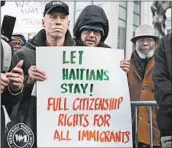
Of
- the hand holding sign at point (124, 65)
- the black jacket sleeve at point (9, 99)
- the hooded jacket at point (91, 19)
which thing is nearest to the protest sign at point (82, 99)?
the hand holding sign at point (124, 65)

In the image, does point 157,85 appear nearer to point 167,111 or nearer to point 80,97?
point 167,111

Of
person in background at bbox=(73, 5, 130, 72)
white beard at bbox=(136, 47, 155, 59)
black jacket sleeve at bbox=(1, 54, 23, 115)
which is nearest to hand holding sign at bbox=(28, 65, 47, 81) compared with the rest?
black jacket sleeve at bbox=(1, 54, 23, 115)

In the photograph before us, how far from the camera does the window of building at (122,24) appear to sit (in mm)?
6917

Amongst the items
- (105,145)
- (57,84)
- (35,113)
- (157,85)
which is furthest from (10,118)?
(157,85)

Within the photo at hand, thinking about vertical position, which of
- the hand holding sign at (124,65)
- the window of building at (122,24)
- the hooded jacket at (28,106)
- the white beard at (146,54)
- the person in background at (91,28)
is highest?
the window of building at (122,24)

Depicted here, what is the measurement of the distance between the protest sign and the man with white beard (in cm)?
44

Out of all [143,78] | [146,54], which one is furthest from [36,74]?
[146,54]

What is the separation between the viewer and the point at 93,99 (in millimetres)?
3174

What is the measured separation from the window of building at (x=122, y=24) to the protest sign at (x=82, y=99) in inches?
133

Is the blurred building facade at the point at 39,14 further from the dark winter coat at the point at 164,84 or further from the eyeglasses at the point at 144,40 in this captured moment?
the dark winter coat at the point at 164,84

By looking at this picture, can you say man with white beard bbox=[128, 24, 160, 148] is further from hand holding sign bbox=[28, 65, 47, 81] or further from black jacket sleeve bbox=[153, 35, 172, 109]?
hand holding sign bbox=[28, 65, 47, 81]

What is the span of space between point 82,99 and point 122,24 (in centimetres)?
496

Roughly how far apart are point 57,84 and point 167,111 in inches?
29.0

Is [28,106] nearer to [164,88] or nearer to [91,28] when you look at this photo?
[91,28]
